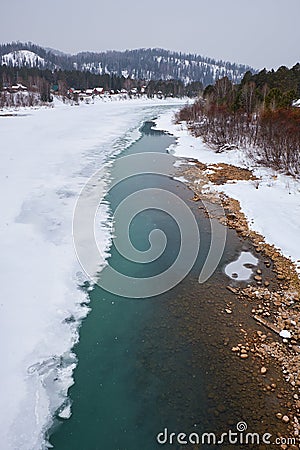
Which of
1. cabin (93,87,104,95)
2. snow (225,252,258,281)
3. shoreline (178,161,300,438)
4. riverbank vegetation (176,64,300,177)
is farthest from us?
cabin (93,87,104,95)

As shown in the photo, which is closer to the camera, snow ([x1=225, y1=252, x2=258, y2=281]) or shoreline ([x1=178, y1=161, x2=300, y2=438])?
shoreline ([x1=178, y1=161, x2=300, y2=438])

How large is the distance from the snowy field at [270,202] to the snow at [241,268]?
91cm

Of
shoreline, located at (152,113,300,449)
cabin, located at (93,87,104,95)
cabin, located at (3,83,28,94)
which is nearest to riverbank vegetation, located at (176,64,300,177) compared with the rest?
shoreline, located at (152,113,300,449)

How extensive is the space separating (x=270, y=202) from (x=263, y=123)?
25.2ft

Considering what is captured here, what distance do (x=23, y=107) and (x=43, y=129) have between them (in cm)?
2783

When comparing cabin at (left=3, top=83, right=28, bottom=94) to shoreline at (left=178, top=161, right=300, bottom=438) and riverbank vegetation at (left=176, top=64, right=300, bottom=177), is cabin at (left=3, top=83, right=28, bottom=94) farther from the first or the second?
shoreline at (left=178, top=161, right=300, bottom=438)

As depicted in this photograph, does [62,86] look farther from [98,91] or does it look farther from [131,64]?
[131,64]

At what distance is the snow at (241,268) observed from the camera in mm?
7293

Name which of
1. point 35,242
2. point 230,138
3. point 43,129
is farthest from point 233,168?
point 43,129

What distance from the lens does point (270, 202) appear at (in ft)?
36.5

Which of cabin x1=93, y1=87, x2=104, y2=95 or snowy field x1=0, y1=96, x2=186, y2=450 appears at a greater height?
cabin x1=93, y1=87, x2=104, y2=95

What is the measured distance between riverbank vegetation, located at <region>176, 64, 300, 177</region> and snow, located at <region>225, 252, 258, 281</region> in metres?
7.06

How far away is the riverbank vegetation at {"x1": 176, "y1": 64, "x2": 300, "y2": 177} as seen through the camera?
47.6 feet

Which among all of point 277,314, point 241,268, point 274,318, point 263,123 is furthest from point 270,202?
point 263,123
